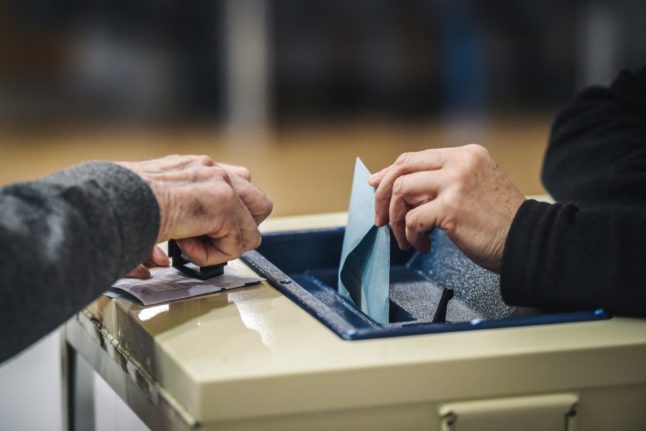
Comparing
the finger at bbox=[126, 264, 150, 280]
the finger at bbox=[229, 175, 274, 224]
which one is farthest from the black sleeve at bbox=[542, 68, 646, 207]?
the finger at bbox=[126, 264, 150, 280]

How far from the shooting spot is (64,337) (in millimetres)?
811

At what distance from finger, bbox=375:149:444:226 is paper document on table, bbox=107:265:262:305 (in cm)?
11

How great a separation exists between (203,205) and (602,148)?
44 centimetres

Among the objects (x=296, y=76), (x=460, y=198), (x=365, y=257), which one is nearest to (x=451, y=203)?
(x=460, y=198)

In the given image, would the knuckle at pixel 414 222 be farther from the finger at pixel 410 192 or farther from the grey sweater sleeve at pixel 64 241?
the grey sweater sleeve at pixel 64 241

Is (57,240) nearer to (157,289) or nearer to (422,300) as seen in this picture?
(157,289)

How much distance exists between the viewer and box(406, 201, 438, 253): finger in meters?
0.65

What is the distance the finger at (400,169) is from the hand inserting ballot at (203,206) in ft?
0.31

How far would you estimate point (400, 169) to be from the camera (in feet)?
2.22

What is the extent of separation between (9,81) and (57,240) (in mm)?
3543

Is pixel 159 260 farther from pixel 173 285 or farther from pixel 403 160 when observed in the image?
pixel 403 160

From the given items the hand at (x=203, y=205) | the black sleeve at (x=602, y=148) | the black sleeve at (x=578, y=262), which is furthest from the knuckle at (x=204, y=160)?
the black sleeve at (x=602, y=148)

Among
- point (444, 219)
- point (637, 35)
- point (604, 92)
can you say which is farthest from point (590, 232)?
point (637, 35)

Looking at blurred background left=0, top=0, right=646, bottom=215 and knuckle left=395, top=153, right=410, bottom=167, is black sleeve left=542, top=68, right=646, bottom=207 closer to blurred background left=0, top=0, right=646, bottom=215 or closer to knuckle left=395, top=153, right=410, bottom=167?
knuckle left=395, top=153, right=410, bottom=167
